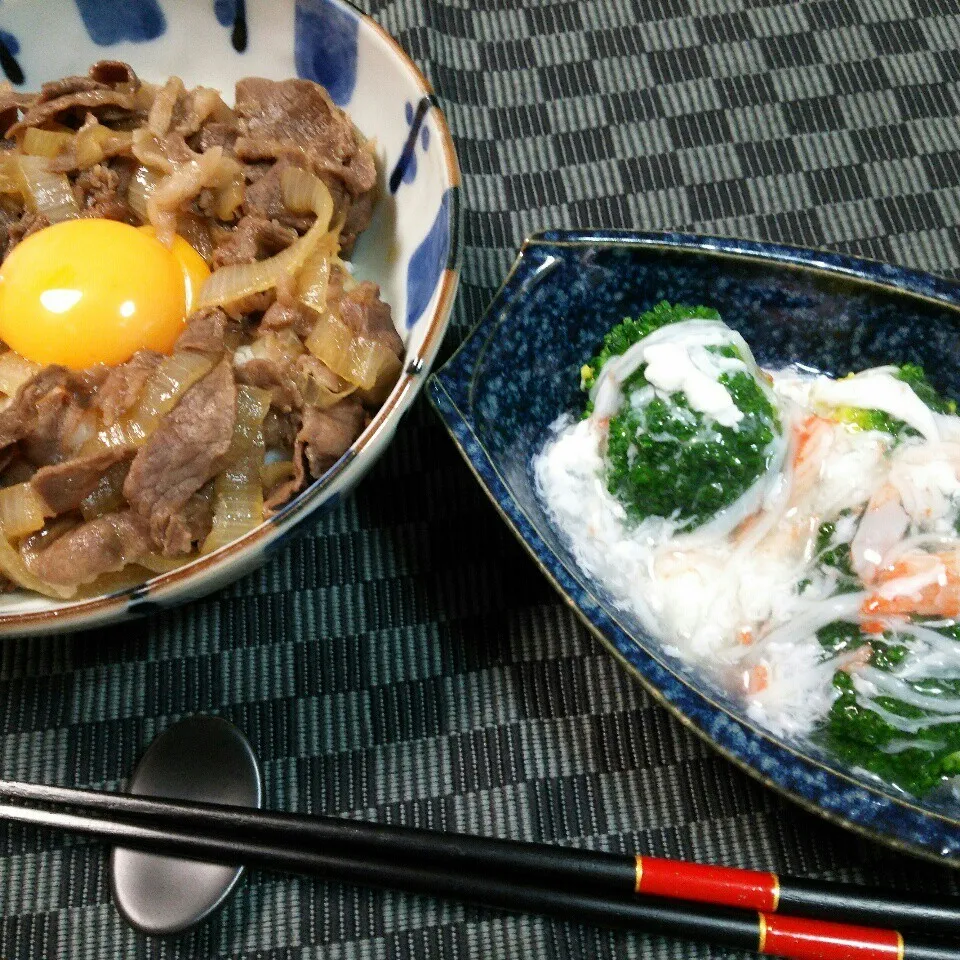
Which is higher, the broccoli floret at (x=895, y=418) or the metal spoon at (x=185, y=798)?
the broccoli floret at (x=895, y=418)

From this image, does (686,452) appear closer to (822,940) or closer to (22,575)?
(822,940)

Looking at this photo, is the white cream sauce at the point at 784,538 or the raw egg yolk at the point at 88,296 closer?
the white cream sauce at the point at 784,538

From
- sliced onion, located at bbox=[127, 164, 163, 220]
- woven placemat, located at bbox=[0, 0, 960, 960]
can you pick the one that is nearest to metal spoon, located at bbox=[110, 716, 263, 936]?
woven placemat, located at bbox=[0, 0, 960, 960]

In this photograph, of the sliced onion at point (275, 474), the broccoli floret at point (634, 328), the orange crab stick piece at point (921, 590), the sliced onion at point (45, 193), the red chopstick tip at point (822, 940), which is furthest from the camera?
the sliced onion at point (45, 193)

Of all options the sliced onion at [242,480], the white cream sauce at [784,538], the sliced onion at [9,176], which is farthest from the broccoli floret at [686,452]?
the sliced onion at [9,176]

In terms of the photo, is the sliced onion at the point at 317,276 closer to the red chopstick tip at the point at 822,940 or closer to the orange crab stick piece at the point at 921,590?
the orange crab stick piece at the point at 921,590

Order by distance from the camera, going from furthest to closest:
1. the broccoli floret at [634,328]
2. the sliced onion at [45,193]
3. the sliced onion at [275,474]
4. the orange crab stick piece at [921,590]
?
the sliced onion at [45,193], the broccoli floret at [634,328], the sliced onion at [275,474], the orange crab stick piece at [921,590]

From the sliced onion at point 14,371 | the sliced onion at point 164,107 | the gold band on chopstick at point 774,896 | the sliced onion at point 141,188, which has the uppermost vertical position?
the sliced onion at point 164,107
